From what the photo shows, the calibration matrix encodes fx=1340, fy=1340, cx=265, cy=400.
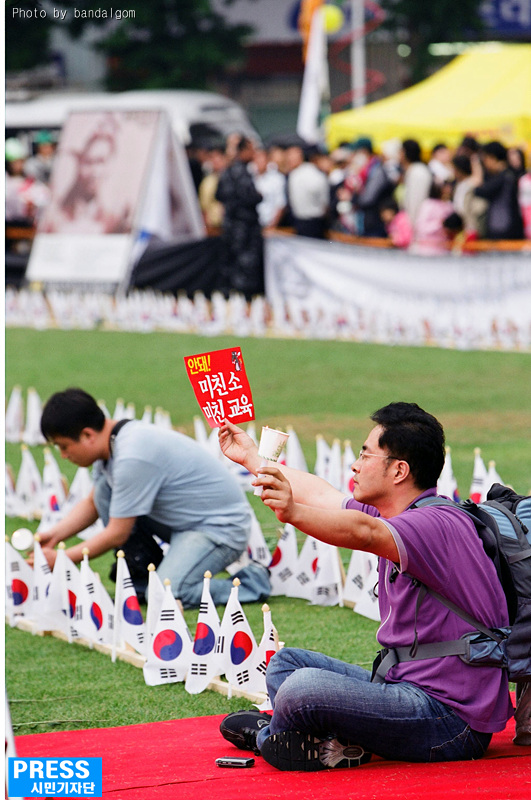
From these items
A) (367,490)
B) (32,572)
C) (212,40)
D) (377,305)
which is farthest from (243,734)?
(212,40)

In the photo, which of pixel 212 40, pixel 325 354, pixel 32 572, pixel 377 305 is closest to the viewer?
pixel 32 572

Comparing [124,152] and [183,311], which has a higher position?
[124,152]

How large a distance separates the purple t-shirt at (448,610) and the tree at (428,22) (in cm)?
3614

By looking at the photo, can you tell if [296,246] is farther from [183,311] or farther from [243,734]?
[243,734]

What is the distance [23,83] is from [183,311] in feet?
62.2

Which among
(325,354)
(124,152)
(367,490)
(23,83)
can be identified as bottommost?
(325,354)

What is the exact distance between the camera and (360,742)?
418cm

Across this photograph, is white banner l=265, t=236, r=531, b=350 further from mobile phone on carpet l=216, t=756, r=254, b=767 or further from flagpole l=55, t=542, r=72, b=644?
mobile phone on carpet l=216, t=756, r=254, b=767

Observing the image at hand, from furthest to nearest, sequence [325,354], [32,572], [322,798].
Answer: [325,354]
[32,572]
[322,798]

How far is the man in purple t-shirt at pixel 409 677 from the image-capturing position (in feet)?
13.4

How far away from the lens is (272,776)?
13.6ft

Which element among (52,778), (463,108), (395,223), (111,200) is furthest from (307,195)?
(52,778)

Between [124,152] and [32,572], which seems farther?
[124,152]

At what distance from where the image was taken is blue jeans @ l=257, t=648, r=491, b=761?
411cm
